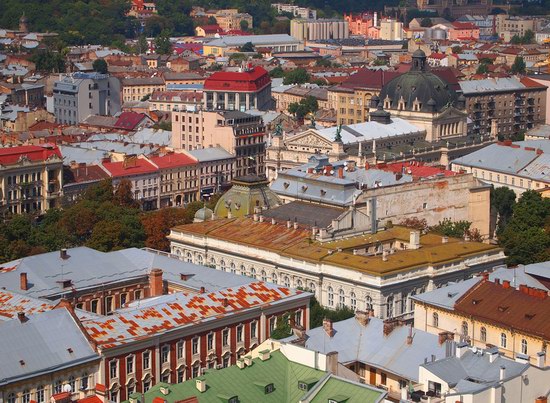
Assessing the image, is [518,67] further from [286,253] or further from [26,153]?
[286,253]

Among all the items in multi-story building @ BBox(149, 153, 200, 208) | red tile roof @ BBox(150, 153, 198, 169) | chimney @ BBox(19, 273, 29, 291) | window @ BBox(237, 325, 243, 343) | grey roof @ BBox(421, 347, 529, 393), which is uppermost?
grey roof @ BBox(421, 347, 529, 393)

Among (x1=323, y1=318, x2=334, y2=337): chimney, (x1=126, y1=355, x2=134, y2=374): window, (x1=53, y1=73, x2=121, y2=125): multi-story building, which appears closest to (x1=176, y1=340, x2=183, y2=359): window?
(x1=126, y1=355, x2=134, y2=374): window

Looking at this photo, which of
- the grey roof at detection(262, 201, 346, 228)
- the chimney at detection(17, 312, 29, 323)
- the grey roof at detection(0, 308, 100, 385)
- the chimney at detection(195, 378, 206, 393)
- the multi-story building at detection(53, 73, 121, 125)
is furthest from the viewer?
the multi-story building at detection(53, 73, 121, 125)

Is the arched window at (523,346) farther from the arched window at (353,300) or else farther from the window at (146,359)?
the window at (146,359)

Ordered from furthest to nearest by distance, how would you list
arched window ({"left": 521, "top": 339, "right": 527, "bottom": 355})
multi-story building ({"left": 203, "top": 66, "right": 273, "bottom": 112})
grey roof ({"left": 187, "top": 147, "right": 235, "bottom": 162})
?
1. multi-story building ({"left": 203, "top": 66, "right": 273, "bottom": 112})
2. grey roof ({"left": 187, "top": 147, "right": 235, "bottom": 162})
3. arched window ({"left": 521, "top": 339, "right": 527, "bottom": 355})

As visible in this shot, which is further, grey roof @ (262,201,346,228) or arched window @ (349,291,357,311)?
A: grey roof @ (262,201,346,228)

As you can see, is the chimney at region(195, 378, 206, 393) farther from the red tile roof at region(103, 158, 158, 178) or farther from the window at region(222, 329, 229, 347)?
the red tile roof at region(103, 158, 158, 178)

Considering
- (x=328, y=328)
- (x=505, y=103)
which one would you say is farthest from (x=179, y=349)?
(x=505, y=103)
